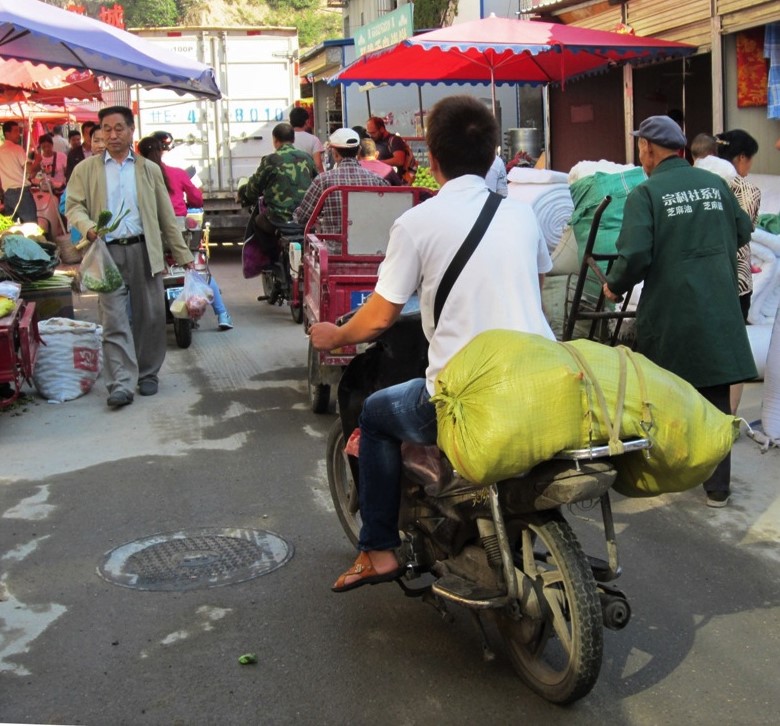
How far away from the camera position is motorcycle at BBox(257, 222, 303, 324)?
434 inches

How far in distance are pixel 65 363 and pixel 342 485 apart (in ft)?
14.7

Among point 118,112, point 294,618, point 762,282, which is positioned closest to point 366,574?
point 294,618

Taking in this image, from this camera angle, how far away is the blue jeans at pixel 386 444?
386 cm

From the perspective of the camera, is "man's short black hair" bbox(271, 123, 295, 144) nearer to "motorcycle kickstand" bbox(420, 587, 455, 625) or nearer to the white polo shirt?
the white polo shirt

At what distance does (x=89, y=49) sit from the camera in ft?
29.0

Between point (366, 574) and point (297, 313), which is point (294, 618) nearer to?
point (366, 574)

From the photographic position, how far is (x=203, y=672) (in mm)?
3977

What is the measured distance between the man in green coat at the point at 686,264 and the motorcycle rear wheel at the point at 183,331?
5952 millimetres

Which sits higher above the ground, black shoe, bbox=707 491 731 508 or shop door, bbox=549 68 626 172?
shop door, bbox=549 68 626 172

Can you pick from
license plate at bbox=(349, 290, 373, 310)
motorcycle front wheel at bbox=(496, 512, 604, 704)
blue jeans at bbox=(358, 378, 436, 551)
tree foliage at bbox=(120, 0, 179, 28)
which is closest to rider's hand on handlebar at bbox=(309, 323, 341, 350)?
blue jeans at bbox=(358, 378, 436, 551)

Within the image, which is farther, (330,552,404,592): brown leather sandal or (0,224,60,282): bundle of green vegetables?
(0,224,60,282): bundle of green vegetables

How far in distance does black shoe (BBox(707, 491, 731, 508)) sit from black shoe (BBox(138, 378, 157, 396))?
15.5ft

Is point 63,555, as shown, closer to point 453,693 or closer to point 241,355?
point 453,693

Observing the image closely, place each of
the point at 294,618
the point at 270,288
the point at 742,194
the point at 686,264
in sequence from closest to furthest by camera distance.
Answer: the point at 294,618 < the point at 686,264 < the point at 742,194 < the point at 270,288
